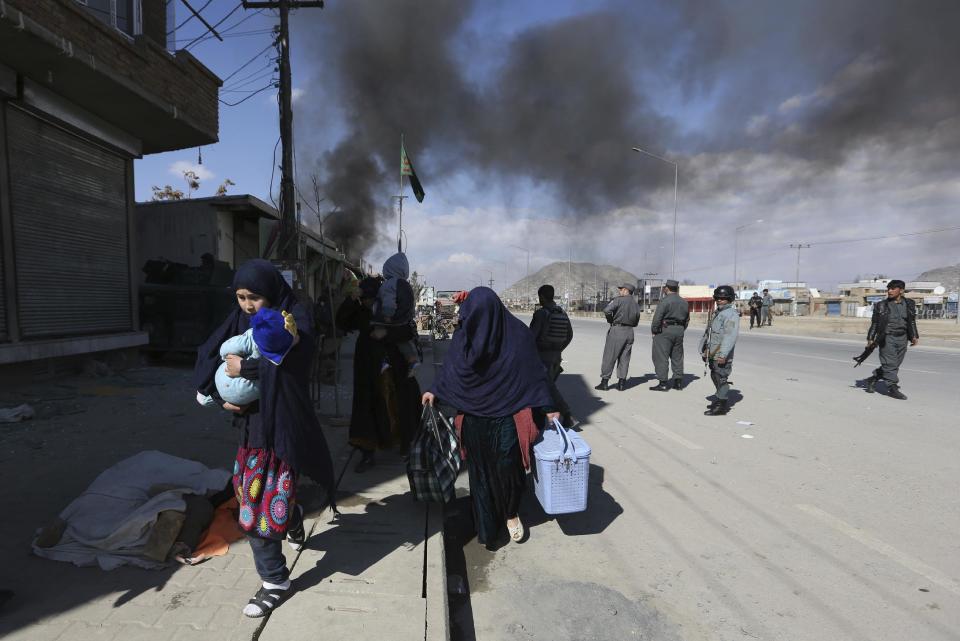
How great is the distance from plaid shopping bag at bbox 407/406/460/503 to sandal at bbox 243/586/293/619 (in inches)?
35.8

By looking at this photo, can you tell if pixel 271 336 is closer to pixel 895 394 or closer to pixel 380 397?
pixel 380 397

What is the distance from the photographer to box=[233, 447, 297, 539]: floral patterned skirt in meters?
2.03

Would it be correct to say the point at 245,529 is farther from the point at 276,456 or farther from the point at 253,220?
the point at 253,220

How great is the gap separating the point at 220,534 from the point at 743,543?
9.31 ft

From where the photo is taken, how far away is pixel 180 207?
1060 cm

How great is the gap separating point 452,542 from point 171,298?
7354mm

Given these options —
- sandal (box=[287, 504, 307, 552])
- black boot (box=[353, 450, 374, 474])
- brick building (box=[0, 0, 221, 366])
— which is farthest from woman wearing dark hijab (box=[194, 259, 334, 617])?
brick building (box=[0, 0, 221, 366])

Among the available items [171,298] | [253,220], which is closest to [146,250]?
[253,220]

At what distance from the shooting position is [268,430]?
201 centimetres

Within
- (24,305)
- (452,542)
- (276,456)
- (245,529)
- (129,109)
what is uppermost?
(129,109)

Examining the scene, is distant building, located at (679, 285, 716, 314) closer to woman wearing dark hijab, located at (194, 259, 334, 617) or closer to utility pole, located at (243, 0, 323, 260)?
utility pole, located at (243, 0, 323, 260)

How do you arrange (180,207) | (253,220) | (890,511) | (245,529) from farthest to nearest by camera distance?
(253,220)
(180,207)
(890,511)
(245,529)

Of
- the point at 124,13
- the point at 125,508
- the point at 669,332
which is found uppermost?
the point at 124,13

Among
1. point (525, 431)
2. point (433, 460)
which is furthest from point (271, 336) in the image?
point (525, 431)
